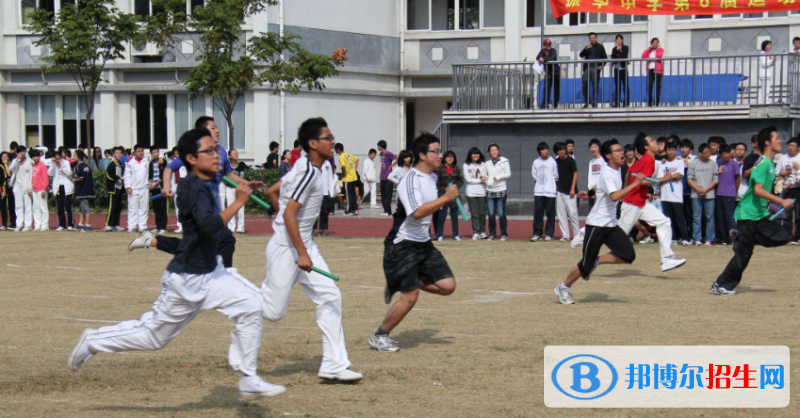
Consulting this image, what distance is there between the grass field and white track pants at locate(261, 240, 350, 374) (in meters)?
0.41

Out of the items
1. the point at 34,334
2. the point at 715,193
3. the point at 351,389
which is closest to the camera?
the point at 351,389

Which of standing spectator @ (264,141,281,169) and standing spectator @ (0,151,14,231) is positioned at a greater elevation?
standing spectator @ (264,141,281,169)

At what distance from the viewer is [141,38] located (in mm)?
28672

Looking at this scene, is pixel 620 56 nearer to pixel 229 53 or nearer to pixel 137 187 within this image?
pixel 229 53

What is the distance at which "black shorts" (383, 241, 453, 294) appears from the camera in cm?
821

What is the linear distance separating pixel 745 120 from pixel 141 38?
17.4 m

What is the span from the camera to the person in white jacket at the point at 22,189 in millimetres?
23109

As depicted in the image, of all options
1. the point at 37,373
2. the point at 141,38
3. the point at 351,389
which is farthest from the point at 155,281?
the point at 141,38

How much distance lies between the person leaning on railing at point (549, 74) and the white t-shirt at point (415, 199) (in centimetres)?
1614

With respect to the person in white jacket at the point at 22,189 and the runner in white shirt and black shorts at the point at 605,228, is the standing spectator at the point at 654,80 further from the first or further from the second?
the person in white jacket at the point at 22,189

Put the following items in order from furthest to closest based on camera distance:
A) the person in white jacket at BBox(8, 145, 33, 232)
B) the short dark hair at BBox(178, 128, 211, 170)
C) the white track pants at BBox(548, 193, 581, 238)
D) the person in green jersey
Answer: the person in white jacket at BBox(8, 145, 33, 232) < the white track pants at BBox(548, 193, 581, 238) < the person in green jersey < the short dark hair at BBox(178, 128, 211, 170)

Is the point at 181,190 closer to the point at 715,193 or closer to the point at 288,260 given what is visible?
the point at 288,260

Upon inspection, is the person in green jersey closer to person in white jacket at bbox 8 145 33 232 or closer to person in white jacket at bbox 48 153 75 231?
person in white jacket at bbox 48 153 75 231

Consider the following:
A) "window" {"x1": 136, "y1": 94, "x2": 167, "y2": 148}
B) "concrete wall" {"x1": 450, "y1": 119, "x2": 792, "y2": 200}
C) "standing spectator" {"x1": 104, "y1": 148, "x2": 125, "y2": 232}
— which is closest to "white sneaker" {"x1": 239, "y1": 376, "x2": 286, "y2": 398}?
"standing spectator" {"x1": 104, "y1": 148, "x2": 125, "y2": 232}
